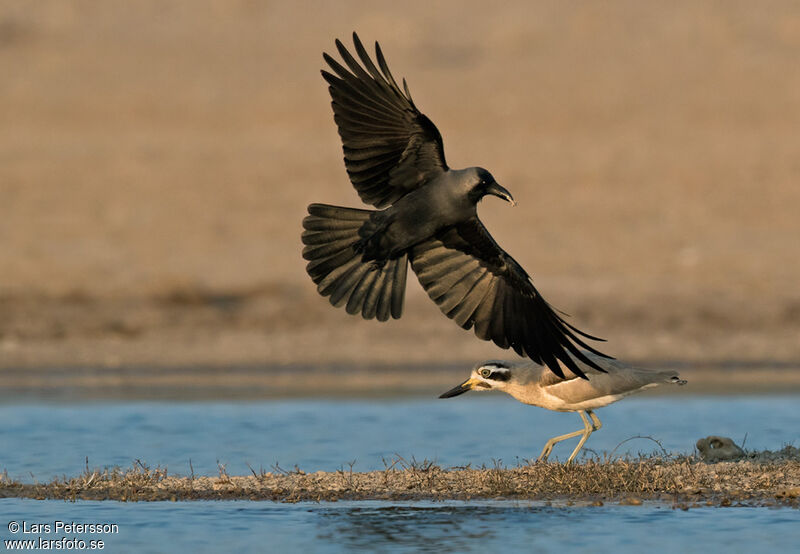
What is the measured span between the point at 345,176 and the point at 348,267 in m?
20.6

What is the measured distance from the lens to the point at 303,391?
1828 centimetres

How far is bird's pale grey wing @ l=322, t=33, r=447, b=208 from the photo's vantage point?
9578mm

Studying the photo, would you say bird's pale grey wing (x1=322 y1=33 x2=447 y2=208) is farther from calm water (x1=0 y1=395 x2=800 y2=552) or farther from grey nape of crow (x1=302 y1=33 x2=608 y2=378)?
calm water (x1=0 y1=395 x2=800 y2=552)

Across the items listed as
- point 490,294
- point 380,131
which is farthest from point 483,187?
point 490,294

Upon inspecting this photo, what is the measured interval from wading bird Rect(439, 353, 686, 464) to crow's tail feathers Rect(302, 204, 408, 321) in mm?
981

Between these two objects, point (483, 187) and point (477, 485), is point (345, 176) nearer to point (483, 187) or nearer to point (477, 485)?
point (477, 485)

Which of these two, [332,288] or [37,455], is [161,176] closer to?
[37,455]

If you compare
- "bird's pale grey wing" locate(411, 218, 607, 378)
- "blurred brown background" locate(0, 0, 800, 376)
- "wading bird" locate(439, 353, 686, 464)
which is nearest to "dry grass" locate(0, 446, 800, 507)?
"wading bird" locate(439, 353, 686, 464)

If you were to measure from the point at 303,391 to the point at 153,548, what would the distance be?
977 centimetres

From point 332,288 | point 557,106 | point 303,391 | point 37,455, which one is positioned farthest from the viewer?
point 557,106

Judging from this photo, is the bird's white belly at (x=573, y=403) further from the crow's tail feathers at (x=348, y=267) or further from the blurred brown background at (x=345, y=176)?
the blurred brown background at (x=345, y=176)

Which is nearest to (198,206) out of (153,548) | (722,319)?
(722,319)

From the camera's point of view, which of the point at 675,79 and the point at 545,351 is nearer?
the point at 545,351

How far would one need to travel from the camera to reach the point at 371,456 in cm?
1260
